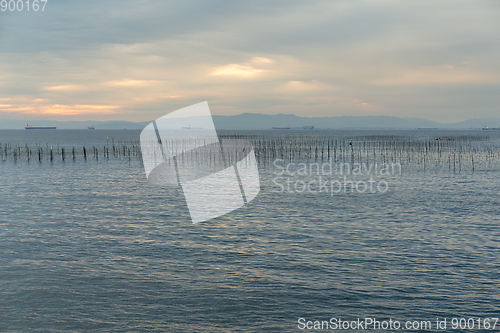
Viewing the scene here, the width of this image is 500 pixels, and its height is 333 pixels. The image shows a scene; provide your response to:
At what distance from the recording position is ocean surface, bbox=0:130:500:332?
1216 cm

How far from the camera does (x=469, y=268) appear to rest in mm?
15742

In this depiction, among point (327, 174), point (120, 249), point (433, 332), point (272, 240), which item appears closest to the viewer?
point (433, 332)

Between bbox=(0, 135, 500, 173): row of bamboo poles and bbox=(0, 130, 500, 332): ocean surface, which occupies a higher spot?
bbox=(0, 135, 500, 173): row of bamboo poles

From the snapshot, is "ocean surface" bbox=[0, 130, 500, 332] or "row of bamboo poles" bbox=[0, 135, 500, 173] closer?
"ocean surface" bbox=[0, 130, 500, 332]

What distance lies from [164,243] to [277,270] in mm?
6441

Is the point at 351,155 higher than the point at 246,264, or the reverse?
the point at 351,155

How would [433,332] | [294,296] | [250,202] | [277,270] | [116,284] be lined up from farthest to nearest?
[250,202]
[277,270]
[116,284]
[294,296]
[433,332]

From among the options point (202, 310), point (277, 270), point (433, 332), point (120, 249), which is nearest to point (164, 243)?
point (120, 249)

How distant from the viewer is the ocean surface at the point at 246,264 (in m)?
12.2

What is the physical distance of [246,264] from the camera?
53.8 feet

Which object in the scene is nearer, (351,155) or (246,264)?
(246,264)

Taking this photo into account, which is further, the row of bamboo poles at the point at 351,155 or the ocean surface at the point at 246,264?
the row of bamboo poles at the point at 351,155

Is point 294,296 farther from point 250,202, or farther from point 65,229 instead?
point 250,202

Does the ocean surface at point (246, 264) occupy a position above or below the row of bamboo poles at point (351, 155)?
below
